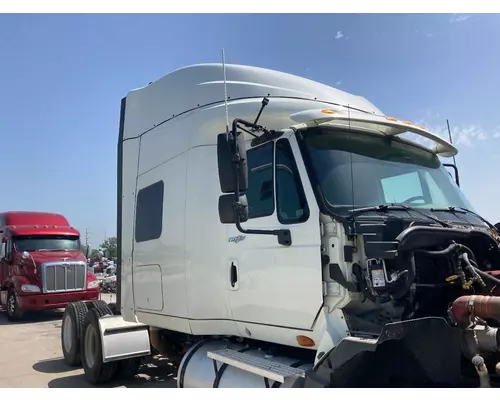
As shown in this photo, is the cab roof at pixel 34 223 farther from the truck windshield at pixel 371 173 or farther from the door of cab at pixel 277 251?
the truck windshield at pixel 371 173

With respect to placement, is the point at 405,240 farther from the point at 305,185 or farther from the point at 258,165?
the point at 258,165

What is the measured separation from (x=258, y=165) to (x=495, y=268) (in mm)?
2197

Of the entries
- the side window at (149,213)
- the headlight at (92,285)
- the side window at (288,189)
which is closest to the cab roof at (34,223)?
the headlight at (92,285)

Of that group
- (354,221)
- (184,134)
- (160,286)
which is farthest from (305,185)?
(160,286)

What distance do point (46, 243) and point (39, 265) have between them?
111 centimetres

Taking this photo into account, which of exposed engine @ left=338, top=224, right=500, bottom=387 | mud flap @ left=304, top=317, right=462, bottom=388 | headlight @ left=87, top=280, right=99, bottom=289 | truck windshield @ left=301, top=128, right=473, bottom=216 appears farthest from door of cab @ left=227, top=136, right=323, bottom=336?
headlight @ left=87, top=280, right=99, bottom=289

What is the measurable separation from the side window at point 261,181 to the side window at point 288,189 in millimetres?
95

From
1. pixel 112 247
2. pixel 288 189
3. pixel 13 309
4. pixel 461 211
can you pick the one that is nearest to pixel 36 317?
pixel 13 309

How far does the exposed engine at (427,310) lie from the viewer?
10.1ft

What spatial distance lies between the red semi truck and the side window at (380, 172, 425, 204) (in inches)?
500

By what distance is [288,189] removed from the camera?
13.6 ft

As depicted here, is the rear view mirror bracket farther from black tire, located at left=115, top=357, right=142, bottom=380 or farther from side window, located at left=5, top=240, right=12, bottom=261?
side window, located at left=5, top=240, right=12, bottom=261

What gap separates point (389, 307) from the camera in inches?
138

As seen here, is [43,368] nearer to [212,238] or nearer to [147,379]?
[147,379]
